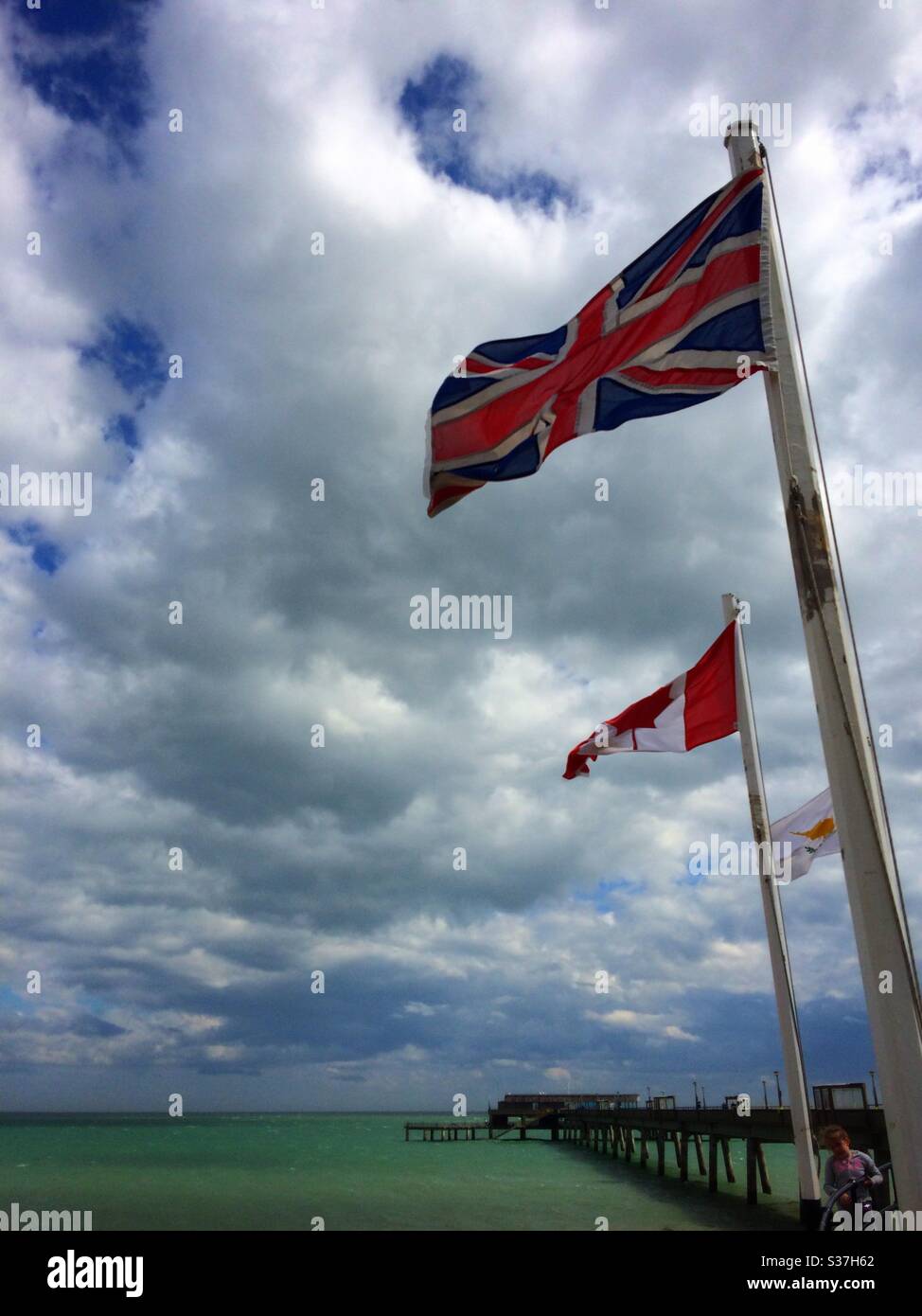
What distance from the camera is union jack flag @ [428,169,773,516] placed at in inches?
282

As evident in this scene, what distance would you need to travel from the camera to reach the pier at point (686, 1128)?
912 inches

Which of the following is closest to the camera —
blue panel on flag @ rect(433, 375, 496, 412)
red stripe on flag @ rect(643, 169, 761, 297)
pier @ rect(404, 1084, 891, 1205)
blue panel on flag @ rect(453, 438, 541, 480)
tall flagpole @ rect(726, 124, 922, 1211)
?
tall flagpole @ rect(726, 124, 922, 1211)

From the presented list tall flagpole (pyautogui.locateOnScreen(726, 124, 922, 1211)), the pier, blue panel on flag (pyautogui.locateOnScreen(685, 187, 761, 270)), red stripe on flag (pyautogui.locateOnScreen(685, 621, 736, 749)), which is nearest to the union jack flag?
blue panel on flag (pyautogui.locateOnScreen(685, 187, 761, 270))

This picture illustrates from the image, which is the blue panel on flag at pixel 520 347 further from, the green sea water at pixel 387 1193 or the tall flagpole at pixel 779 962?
the green sea water at pixel 387 1193

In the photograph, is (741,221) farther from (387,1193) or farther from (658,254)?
(387,1193)

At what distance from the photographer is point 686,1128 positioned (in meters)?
43.2

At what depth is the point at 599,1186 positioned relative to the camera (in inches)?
1868

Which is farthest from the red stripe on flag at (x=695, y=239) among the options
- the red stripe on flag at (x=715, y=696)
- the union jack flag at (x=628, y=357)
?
the red stripe on flag at (x=715, y=696)

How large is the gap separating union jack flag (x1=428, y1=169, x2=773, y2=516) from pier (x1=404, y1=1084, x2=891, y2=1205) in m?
14.9

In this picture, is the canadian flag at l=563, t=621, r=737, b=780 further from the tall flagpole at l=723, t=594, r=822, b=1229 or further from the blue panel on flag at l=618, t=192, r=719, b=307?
the blue panel on flag at l=618, t=192, r=719, b=307

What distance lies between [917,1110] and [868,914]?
40.0 inches

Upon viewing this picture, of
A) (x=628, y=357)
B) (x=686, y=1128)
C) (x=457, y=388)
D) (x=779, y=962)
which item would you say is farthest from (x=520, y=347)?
(x=686, y=1128)

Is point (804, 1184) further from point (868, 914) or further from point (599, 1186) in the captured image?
point (599, 1186)
